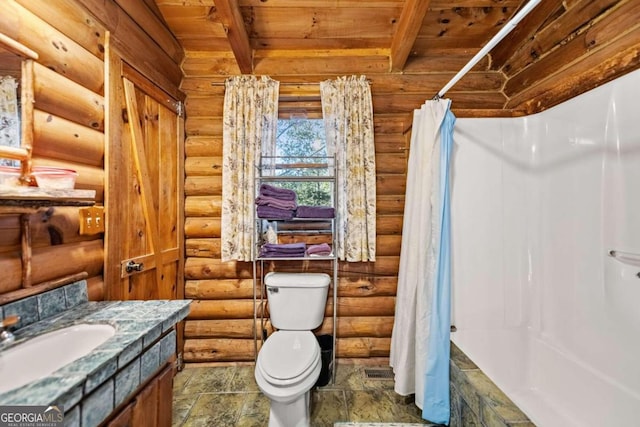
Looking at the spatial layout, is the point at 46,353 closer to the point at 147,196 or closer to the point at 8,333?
the point at 8,333

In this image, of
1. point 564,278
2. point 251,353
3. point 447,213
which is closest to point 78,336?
point 251,353

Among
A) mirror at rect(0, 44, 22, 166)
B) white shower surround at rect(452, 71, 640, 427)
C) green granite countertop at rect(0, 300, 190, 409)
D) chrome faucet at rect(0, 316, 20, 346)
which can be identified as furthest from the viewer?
white shower surround at rect(452, 71, 640, 427)

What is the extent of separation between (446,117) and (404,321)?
138cm

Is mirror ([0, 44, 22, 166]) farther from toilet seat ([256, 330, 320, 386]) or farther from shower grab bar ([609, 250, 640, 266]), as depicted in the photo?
shower grab bar ([609, 250, 640, 266])

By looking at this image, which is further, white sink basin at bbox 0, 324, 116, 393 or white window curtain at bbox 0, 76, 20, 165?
white window curtain at bbox 0, 76, 20, 165

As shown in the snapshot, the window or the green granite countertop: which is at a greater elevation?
the window

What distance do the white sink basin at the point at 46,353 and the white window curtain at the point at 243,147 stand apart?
1.01 meters

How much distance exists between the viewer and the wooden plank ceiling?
5.44ft

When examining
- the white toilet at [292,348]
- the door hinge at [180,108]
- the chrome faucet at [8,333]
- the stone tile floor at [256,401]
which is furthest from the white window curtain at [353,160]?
the chrome faucet at [8,333]

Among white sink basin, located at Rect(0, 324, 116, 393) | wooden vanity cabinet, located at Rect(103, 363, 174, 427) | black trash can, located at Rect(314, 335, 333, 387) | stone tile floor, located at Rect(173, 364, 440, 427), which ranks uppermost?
white sink basin, located at Rect(0, 324, 116, 393)

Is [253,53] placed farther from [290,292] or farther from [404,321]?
[404,321]

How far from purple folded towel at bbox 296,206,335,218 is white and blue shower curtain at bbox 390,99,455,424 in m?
0.58

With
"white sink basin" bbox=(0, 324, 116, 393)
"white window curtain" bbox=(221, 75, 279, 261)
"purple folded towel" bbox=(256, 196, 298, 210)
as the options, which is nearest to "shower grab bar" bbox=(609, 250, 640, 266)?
"purple folded towel" bbox=(256, 196, 298, 210)

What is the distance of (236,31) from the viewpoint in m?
1.70
